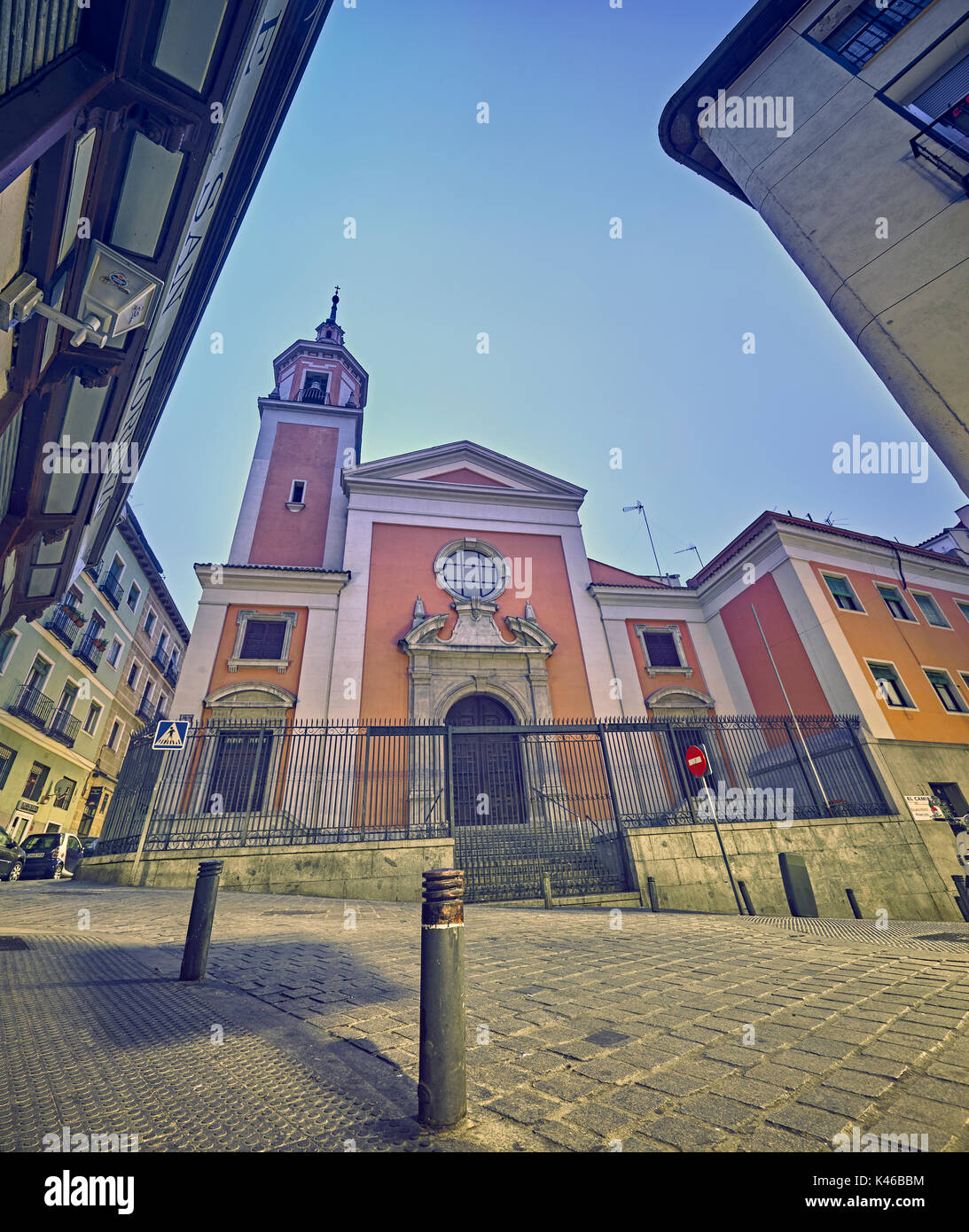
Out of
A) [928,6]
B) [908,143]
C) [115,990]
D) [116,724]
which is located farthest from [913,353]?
[116,724]

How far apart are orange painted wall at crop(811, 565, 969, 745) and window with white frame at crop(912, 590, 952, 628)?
0.18 metres

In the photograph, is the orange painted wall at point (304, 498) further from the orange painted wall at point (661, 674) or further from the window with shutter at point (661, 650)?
the window with shutter at point (661, 650)

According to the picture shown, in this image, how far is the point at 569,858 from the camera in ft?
32.9

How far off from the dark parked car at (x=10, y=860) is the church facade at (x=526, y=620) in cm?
580

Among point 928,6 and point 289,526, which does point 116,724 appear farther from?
point 928,6

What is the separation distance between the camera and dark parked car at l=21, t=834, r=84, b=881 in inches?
581

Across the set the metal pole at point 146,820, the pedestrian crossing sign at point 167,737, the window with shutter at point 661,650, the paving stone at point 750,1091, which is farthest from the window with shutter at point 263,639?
the paving stone at point 750,1091

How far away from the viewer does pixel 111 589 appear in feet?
80.8

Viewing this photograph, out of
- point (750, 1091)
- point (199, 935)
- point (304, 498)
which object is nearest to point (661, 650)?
point (304, 498)

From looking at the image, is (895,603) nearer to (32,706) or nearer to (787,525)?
(787,525)

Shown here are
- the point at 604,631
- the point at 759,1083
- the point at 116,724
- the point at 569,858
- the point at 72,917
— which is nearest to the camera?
the point at 759,1083

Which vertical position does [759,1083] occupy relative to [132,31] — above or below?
below

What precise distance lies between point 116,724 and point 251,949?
89.7 ft

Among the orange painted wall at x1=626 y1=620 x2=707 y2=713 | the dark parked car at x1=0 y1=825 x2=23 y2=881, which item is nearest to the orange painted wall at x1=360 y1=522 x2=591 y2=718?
the orange painted wall at x1=626 y1=620 x2=707 y2=713
